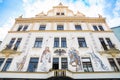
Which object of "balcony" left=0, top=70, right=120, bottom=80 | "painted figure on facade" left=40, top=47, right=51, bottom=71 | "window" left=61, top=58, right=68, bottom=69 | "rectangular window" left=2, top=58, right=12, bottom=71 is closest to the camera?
"balcony" left=0, top=70, right=120, bottom=80

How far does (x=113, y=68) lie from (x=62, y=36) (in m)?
7.04

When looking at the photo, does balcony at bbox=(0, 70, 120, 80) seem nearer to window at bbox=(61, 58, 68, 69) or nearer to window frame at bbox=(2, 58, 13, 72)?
window frame at bbox=(2, 58, 13, 72)

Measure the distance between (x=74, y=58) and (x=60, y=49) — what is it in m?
1.98

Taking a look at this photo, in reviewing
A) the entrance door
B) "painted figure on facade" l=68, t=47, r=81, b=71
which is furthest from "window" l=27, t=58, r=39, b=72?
"painted figure on facade" l=68, t=47, r=81, b=71

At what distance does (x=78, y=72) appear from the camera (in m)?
12.0

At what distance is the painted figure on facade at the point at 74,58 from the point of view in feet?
44.5

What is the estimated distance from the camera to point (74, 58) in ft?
47.1

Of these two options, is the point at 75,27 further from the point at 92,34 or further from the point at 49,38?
the point at 49,38

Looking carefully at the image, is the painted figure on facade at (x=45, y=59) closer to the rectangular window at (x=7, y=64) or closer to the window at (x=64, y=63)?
the window at (x=64, y=63)

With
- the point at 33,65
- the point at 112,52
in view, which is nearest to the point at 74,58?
the point at 33,65

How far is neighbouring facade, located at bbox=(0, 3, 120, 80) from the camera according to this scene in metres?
12.0

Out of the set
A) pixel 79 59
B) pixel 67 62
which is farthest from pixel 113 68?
pixel 67 62

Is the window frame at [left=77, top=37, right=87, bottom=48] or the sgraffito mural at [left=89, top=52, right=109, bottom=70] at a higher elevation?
the window frame at [left=77, top=37, right=87, bottom=48]

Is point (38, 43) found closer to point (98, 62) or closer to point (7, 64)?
point (7, 64)
